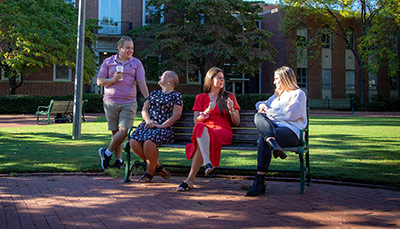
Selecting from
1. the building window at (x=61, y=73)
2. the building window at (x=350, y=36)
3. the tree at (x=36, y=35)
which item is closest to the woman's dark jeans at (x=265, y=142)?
the tree at (x=36, y=35)

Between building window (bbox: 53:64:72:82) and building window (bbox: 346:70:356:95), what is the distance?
86.6 ft

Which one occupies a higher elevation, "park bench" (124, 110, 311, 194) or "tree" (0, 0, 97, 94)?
"tree" (0, 0, 97, 94)

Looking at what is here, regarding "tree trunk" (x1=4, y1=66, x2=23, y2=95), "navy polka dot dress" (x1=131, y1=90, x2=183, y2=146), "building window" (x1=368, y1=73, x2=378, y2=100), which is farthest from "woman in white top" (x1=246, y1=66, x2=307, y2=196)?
"building window" (x1=368, y1=73, x2=378, y2=100)

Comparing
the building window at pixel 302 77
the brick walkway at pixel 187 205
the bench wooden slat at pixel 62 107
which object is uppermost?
the building window at pixel 302 77

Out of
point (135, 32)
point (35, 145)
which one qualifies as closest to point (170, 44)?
point (135, 32)

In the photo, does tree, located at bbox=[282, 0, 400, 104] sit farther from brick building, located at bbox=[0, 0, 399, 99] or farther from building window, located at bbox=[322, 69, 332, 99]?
building window, located at bbox=[322, 69, 332, 99]

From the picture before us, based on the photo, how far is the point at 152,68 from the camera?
31.6 meters

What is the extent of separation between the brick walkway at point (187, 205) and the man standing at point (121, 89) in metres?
0.81

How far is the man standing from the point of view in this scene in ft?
19.5

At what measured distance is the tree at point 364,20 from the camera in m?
34.1

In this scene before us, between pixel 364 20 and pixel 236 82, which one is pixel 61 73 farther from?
pixel 364 20

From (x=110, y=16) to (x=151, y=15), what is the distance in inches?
127

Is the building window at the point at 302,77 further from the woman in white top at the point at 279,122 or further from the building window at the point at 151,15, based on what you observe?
the woman in white top at the point at 279,122

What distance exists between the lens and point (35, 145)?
9172mm
